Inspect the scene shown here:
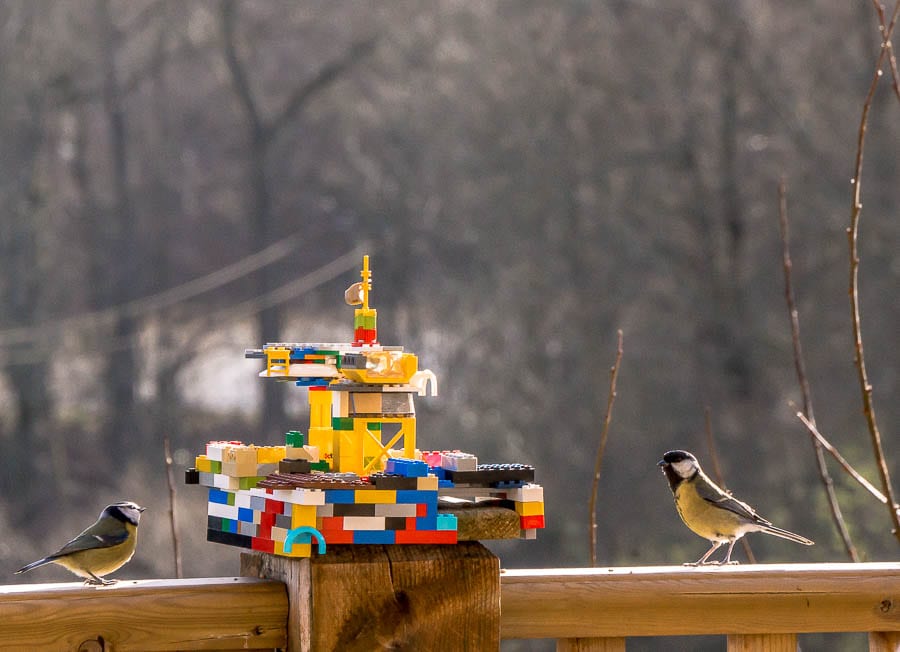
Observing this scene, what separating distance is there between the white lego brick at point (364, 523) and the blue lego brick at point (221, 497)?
0.54 ft

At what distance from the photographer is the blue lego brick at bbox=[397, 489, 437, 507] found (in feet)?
4.30

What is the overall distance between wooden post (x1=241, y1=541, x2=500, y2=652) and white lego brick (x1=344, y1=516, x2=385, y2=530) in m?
0.04

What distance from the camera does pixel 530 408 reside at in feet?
34.3

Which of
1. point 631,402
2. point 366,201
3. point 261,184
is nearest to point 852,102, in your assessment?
point 631,402

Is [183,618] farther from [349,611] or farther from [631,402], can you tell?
[631,402]

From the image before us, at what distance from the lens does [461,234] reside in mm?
10938

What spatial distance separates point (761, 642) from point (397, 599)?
462mm

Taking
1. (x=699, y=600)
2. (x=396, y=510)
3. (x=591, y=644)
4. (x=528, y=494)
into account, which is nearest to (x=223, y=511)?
(x=396, y=510)

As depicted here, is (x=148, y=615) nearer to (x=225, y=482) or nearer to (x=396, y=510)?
(x=225, y=482)

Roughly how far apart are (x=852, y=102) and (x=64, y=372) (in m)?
6.78

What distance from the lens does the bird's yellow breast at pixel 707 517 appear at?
6.50 ft

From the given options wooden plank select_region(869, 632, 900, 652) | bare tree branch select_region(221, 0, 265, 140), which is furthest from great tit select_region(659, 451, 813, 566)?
bare tree branch select_region(221, 0, 265, 140)

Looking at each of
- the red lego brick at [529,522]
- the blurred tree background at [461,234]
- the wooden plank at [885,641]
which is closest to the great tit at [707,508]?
the wooden plank at [885,641]

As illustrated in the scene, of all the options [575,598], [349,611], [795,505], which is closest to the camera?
[349,611]
